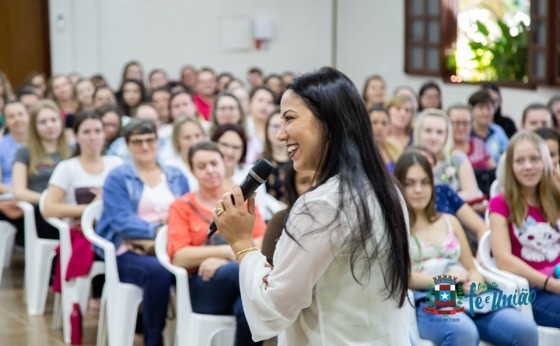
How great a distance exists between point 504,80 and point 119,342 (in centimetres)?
672

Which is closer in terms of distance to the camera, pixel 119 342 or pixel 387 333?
pixel 387 333

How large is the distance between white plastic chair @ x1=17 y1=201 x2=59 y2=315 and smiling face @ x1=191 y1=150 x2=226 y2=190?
151cm

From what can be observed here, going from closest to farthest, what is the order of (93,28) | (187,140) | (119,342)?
(119,342)
(187,140)
(93,28)

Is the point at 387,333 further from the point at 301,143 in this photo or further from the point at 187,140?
the point at 187,140

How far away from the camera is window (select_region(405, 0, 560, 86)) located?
368 inches

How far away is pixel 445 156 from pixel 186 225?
6.64 ft

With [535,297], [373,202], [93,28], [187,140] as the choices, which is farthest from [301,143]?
[93,28]

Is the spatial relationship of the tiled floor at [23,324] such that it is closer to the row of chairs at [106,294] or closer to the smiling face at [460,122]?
the row of chairs at [106,294]

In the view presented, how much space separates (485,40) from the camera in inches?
418

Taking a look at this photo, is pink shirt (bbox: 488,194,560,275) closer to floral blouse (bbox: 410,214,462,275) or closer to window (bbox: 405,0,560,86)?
floral blouse (bbox: 410,214,462,275)

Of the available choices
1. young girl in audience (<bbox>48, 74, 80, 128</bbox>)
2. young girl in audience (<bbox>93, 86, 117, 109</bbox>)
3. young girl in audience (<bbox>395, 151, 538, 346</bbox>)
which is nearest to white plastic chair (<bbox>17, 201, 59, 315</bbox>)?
young girl in audience (<bbox>395, 151, 538, 346</bbox>)

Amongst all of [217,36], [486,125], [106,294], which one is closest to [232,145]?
[106,294]

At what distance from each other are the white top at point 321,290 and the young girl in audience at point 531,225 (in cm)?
199

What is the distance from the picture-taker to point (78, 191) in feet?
17.3
